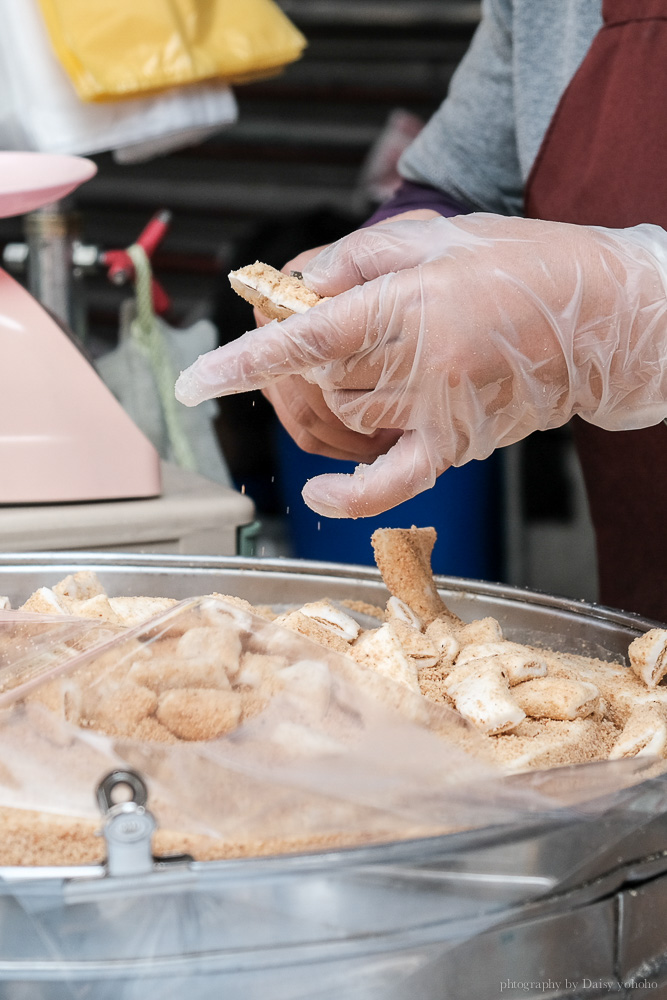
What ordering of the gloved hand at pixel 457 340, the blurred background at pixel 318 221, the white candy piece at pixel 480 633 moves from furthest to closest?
the blurred background at pixel 318 221 < the white candy piece at pixel 480 633 < the gloved hand at pixel 457 340

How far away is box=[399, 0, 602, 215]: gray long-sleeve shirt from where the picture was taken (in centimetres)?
147

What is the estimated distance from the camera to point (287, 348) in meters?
0.77

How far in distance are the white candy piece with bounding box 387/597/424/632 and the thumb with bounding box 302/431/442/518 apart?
9 cm

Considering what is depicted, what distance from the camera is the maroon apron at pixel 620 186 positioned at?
135cm

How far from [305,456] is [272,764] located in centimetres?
197

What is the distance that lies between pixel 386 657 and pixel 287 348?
0.82 feet

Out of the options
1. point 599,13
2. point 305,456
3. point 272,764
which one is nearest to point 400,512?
point 305,456

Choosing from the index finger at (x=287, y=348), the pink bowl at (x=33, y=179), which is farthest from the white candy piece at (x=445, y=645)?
the pink bowl at (x=33, y=179)

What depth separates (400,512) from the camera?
2438 mm

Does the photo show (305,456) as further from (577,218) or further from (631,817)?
(631,817)

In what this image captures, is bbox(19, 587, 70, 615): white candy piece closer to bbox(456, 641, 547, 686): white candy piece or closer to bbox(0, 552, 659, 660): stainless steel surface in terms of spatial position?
bbox(0, 552, 659, 660): stainless steel surface

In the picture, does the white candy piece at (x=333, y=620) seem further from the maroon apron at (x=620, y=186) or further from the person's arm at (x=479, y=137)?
the person's arm at (x=479, y=137)

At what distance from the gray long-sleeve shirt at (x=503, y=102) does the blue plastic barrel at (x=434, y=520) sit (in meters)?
0.83

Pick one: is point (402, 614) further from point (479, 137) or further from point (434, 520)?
point (434, 520)
